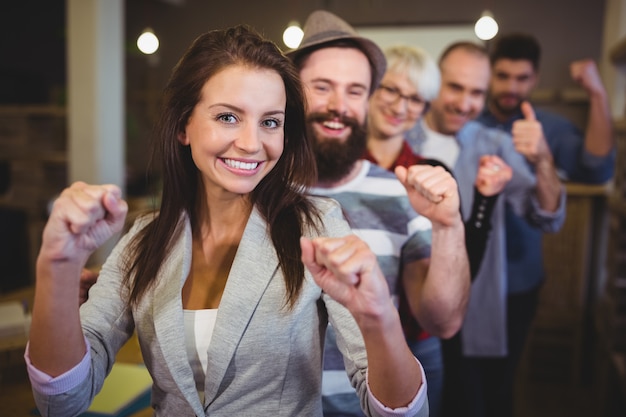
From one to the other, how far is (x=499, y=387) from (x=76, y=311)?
79.1 inches

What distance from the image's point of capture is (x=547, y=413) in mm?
3646

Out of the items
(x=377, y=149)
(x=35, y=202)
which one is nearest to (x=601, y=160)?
(x=377, y=149)

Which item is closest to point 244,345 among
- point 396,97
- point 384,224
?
point 384,224

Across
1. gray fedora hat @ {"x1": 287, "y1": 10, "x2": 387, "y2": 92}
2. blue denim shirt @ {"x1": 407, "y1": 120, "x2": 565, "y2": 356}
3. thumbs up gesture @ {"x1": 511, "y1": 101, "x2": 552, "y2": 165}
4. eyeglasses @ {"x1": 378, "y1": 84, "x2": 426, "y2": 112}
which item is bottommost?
blue denim shirt @ {"x1": 407, "y1": 120, "x2": 565, "y2": 356}

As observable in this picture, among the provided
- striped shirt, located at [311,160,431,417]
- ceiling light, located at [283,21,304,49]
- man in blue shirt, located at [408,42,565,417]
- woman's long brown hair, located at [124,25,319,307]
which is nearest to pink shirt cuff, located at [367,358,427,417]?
woman's long brown hair, located at [124,25,319,307]

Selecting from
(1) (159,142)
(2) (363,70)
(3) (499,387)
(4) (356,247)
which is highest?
(2) (363,70)

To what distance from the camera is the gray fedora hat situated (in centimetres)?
159

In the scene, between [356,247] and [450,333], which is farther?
[450,333]

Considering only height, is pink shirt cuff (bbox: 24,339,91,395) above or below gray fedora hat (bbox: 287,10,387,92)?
below

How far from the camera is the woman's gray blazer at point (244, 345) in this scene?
1.11 meters

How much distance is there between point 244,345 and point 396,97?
1.21 meters

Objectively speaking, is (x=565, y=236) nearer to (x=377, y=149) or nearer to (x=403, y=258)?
(x=377, y=149)

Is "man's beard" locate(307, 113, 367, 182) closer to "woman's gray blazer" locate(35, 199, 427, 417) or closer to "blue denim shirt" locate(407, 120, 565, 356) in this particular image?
"woman's gray blazer" locate(35, 199, 427, 417)

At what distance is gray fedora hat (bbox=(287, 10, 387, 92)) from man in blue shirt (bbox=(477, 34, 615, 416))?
101 centimetres
